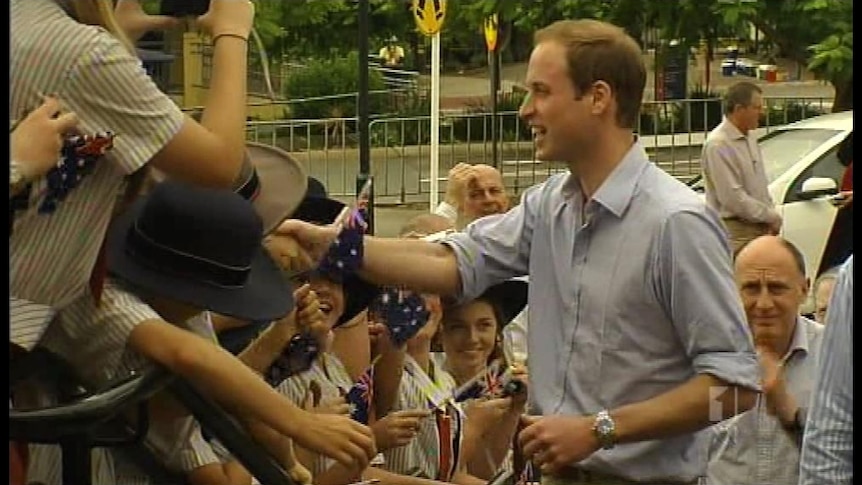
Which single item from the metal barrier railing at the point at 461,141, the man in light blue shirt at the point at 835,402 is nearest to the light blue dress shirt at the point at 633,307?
the man in light blue shirt at the point at 835,402

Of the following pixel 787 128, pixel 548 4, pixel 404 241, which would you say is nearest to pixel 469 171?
pixel 404 241

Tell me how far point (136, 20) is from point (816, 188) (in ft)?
28.7

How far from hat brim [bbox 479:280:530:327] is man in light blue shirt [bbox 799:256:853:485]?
3.64 ft

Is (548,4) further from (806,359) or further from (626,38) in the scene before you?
(626,38)

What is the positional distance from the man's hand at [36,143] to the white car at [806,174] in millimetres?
8219

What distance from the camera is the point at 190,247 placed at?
2.42 meters

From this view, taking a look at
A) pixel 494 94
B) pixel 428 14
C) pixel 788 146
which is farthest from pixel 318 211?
pixel 494 94

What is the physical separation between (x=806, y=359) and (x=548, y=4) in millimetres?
6989

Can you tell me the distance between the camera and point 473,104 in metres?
16.7

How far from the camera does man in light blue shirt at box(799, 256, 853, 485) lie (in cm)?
245

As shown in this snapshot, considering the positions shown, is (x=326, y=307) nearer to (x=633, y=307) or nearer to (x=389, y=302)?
(x=389, y=302)

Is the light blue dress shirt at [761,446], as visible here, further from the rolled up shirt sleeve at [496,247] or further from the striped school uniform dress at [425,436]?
the rolled up shirt sleeve at [496,247]

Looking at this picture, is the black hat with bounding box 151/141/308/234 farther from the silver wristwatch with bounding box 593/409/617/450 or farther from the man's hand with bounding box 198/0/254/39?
the silver wristwatch with bounding box 593/409/617/450

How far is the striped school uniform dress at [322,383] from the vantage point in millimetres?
2930
